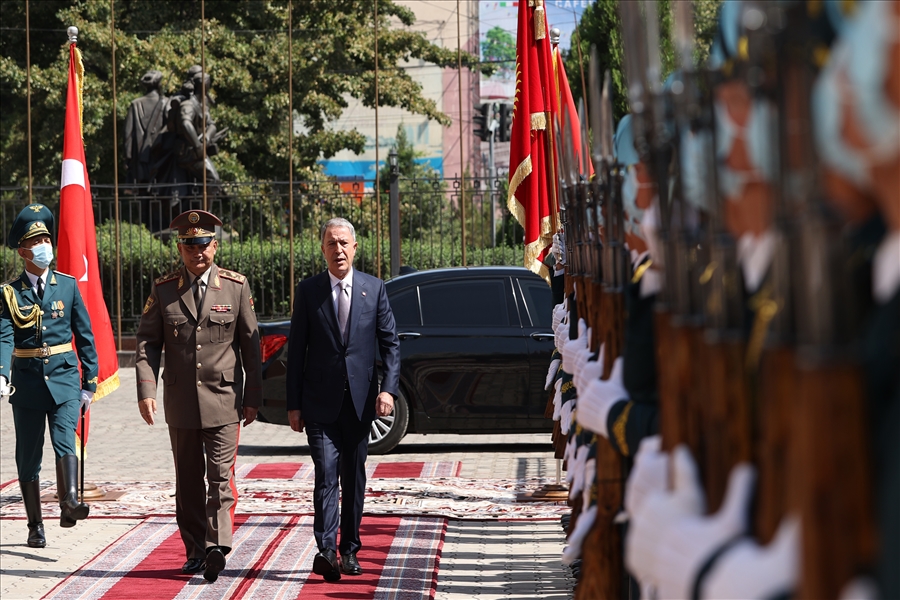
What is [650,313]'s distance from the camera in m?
2.83

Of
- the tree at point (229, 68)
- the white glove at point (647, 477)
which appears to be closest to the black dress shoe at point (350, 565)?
the white glove at point (647, 477)

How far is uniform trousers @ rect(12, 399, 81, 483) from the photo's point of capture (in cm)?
700

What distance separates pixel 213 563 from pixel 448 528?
5.99ft

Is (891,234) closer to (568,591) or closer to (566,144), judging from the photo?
(566,144)

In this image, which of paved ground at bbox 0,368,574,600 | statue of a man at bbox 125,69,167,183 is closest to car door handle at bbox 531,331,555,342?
paved ground at bbox 0,368,574,600

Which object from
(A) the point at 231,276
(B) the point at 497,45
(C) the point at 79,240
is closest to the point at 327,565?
(A) the point at 231,276

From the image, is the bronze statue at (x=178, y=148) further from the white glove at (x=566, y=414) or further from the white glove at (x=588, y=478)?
the white glove at (x=588, y=478)

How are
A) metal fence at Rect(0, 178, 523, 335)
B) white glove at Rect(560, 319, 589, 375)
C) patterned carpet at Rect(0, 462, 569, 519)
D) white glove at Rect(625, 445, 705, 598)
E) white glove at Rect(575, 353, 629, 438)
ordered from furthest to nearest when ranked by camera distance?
metal fence at Rect(0, 178, 523, 335)
patterned carpet at Rect(0, 462, 569, 519)
white glove at Rect(560, 319, 589, 375)
white glove at Rect(575, 353, 629, 438)
white glove at Rect(625, 445, 705, 598)

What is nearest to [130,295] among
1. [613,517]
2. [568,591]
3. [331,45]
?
[331,45]

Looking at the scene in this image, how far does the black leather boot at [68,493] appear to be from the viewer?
6.82 m

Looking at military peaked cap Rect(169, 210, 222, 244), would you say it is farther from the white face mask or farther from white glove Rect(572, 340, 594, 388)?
white glove Rect(572, 340, 594, 388)

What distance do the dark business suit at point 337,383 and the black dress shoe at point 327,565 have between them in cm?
10

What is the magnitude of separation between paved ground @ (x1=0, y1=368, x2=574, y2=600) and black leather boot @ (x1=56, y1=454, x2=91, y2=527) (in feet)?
0.77

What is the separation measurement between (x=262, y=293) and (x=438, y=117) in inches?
430
